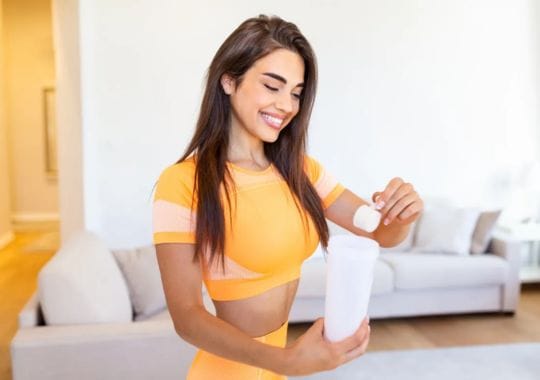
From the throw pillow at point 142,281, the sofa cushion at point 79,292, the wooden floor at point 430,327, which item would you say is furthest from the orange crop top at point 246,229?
the wooden floor at point 430,327

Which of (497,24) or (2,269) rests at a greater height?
(497,24)

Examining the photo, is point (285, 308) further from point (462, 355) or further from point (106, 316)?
point (462, 355)

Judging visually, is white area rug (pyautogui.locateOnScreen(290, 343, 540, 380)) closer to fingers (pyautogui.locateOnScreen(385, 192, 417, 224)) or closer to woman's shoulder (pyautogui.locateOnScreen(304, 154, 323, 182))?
woman's shoulder (pyautogui.locateOnScreen(304, 154, 323, 182))

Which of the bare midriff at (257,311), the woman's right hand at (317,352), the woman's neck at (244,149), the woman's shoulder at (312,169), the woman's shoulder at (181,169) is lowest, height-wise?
the bare midriff at (257,311)

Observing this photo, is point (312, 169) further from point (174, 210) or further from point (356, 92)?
point (356, 92)

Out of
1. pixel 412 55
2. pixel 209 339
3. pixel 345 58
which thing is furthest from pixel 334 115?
pixel 209 339

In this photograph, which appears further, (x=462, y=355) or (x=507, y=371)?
(x=462, y=355)

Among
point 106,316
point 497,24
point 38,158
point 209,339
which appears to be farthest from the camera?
point 38,158

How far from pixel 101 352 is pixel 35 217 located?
19.6ft

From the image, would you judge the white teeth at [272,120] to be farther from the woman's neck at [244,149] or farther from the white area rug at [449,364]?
the white area rug at [449,364]

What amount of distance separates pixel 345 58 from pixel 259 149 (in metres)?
3.37

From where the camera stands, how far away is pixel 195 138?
0.97 m

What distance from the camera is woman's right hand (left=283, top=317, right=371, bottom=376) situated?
72 centimetres

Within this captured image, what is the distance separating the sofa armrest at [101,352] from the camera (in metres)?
1.98
